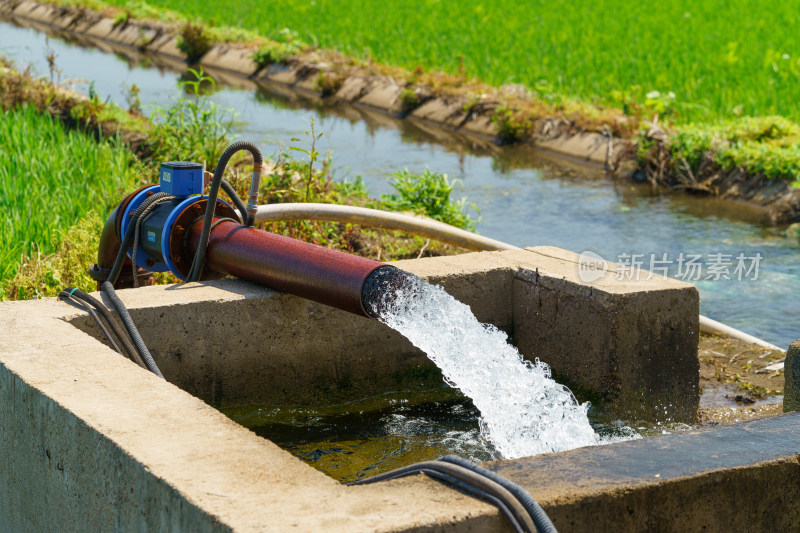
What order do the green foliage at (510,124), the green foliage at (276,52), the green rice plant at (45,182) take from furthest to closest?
the green foliage at (276,52), the green foliage at (510,124), the green rice plant at (45,182)

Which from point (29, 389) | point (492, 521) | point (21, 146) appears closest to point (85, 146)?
point (21, 146)

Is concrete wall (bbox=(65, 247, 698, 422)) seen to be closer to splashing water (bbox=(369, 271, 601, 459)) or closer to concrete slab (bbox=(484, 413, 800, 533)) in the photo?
splashing water (bbox=(369, 271, 601, 459))

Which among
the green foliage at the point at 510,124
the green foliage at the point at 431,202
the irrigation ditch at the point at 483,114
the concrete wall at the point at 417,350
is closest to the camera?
the concrete wall at the point at 417,350

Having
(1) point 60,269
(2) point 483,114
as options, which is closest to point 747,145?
(2) point 483,114

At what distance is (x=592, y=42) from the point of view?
47.6ft

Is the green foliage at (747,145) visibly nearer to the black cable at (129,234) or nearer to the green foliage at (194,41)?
the black cable at (129,234)

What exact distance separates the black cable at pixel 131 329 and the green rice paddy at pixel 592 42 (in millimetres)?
8387

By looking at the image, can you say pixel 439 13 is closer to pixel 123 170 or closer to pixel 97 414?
pixel 123 170

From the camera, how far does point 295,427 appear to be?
3.53 m

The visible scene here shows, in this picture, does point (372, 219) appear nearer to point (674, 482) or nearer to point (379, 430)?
point (379, 430)

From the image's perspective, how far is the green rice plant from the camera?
5.22 meters

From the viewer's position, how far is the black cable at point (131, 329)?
2.99 m

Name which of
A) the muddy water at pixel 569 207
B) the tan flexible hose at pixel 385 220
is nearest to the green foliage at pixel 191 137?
the muddy water at pixel 569 207

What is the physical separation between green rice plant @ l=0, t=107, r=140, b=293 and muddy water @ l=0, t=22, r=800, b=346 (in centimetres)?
132
